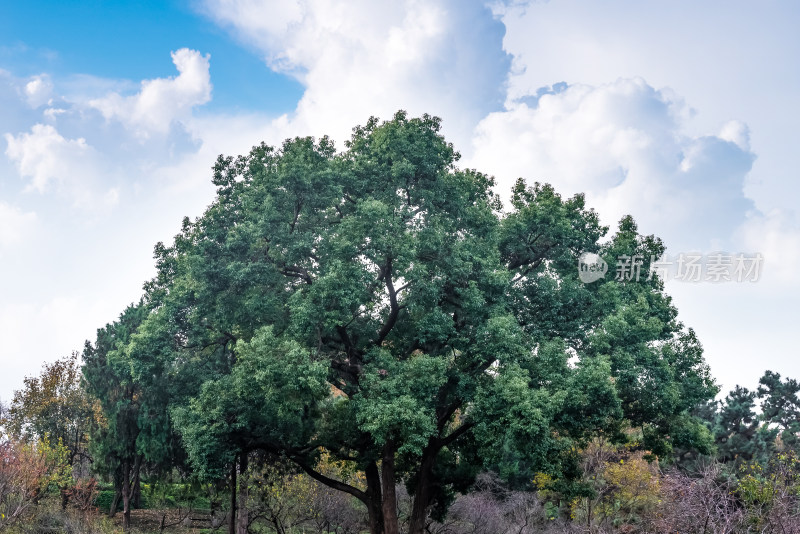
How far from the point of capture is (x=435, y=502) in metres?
18.0

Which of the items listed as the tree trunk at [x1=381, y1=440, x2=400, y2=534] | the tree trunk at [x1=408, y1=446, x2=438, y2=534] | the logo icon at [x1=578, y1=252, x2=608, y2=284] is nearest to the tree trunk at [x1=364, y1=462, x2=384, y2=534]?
the tree trunk at [x1=381, y1=440, x2=400, y2=534]

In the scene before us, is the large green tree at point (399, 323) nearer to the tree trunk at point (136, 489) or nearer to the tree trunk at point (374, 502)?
the tree trunk at point (374, 502)

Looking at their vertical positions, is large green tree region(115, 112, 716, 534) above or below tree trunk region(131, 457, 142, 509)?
above

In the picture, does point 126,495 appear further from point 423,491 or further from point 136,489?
point 423,491

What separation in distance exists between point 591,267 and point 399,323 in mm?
5578

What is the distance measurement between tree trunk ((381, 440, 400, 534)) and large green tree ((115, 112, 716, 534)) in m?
0.05

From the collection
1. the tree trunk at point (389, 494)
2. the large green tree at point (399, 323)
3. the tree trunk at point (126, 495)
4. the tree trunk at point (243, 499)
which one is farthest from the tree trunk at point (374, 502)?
the tree trunk at point (126, 495)

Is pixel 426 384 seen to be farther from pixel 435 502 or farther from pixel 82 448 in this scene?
pixel 82 448

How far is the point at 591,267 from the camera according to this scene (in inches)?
640

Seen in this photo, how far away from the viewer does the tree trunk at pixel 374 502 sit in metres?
16.6

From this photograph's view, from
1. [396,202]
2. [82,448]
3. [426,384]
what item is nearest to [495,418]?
[426,384]

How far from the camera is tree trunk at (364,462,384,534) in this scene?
16.6 meters

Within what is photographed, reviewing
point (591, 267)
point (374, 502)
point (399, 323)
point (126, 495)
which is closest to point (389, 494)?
point (374, 502)

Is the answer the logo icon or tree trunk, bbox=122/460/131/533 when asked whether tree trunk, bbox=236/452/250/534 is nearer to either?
tree trunk, bbox=122/460/131/533
